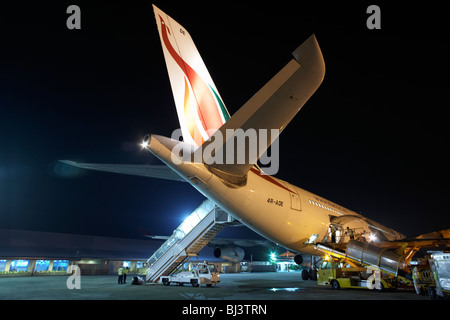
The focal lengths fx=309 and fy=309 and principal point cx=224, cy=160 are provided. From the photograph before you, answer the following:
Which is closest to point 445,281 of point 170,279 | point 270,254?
point 170,279

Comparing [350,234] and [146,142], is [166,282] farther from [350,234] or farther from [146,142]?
[146,142]

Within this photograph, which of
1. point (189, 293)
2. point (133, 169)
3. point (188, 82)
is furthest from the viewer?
point (189, 293)

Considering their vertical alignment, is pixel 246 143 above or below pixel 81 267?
above

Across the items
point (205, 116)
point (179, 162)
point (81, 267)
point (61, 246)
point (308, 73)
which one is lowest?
point (81, 267)

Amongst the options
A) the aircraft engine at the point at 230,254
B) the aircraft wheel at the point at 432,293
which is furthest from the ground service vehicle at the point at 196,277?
the aircraft engine at the point at 230,254

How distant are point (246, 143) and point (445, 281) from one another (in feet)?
27.8

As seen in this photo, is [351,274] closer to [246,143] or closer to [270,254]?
[246,143]

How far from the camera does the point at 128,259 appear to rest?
3016 cm

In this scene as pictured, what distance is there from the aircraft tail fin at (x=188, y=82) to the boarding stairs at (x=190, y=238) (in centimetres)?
537

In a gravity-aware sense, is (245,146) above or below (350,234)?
above

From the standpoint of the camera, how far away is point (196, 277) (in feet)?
49.6

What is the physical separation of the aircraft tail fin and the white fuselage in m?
1.31

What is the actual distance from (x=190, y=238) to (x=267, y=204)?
18.1 ft
